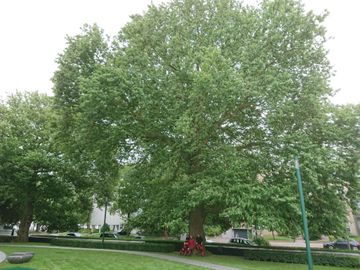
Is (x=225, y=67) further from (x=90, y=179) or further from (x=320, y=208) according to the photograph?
(x=90, y=179)

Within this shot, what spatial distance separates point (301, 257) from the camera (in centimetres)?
2198

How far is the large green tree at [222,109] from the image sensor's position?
2012 cm

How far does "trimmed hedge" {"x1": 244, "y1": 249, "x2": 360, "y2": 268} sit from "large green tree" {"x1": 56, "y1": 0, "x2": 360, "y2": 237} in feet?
6.30

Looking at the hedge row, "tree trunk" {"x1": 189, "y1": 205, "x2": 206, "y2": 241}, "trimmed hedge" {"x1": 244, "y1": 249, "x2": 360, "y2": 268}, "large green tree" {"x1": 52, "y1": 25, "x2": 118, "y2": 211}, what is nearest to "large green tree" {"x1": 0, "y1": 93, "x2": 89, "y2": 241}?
the hedge row

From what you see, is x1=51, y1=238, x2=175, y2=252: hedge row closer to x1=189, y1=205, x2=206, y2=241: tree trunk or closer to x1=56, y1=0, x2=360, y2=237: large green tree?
x1=189, y1=205, x2=206, y2=241: tree trunk

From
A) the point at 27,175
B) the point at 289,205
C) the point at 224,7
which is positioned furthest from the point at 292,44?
the point at 27,175

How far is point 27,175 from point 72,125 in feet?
36.9

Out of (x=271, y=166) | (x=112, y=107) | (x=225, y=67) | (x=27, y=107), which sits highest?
(x=27, y=107)

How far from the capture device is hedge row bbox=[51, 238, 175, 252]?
2881cm

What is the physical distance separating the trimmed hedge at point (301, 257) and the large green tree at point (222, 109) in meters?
1.92

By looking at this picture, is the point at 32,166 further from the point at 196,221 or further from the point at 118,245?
the point at 196,221

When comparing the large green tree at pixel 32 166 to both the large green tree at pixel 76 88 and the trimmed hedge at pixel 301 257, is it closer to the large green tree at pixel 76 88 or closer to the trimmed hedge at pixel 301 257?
the large green tree at pixel 76 88

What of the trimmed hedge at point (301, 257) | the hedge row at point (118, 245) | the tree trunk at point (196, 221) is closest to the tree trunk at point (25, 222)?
the hedge row at point (118, 245)

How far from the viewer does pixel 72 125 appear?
26.8m
